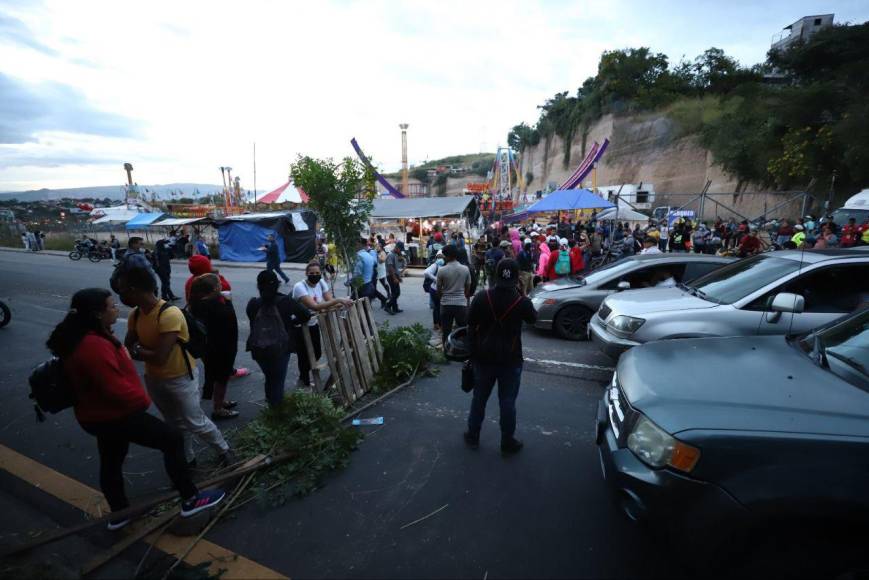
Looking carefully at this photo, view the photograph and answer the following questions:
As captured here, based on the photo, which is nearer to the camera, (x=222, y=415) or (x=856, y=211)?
(x=222, y=415)

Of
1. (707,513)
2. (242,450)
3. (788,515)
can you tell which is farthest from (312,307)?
(788,515)

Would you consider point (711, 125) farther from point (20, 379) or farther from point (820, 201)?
point (20, 379)

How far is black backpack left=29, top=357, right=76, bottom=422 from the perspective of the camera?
2.42 meters

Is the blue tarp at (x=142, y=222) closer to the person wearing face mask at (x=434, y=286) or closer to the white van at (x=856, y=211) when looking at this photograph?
the person wearing face mask at (x=434, y=286)

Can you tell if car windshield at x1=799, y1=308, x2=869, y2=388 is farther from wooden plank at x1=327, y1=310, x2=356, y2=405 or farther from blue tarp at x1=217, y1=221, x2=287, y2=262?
blue tarp at x1=217, y1=221, x2=287, y2=262

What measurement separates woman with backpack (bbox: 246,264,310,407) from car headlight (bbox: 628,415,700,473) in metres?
2.90

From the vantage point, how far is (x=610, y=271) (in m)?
6.82

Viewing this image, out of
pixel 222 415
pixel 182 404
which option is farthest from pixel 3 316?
pixel 182 404

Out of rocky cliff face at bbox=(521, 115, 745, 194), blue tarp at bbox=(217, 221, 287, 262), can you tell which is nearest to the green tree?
blue tarp at bbox=(217, 221, 287, 262)

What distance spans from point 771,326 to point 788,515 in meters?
3.14

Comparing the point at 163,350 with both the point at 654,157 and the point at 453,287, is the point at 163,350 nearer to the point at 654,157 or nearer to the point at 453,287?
the point at 453,287

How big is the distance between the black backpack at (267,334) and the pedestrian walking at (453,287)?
7.94ft

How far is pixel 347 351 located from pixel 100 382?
7.42 ft

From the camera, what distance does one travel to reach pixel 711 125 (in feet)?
104
